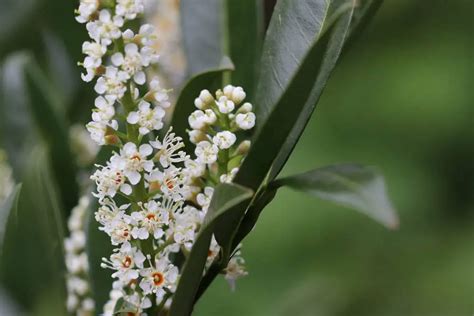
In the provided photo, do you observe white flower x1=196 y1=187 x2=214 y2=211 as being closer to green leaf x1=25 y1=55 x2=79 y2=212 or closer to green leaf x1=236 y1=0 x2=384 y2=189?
green leaf x1=236 y1=0 x2=384 y2=189

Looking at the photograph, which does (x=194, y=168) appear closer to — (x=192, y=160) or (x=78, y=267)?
(x=192, y=160)

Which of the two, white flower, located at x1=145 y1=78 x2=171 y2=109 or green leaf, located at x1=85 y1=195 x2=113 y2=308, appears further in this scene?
green leaf, located at x1=85 y1=195 x2=113 y2=308

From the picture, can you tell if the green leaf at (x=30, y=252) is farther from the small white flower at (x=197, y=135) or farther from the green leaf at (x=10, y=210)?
the small white flower at (x=197, y=135)

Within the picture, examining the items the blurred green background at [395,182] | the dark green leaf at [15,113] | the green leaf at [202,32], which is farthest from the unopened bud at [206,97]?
the blurred green background at [395,182]

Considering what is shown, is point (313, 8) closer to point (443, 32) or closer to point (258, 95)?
point (258, 95)

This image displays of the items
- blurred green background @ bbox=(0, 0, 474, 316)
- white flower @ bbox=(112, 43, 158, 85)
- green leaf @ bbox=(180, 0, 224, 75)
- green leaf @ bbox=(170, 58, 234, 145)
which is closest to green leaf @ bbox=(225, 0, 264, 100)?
green leaf @ bbox=(180, 0, 224, 75)

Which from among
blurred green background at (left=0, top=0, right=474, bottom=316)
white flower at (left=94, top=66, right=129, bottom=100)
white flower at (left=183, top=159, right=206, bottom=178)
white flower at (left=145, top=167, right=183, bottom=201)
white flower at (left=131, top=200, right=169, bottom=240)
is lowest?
blurred green background at (left=0, top=0, right=474, bottom=316)

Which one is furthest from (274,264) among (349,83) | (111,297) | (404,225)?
(111,297)
